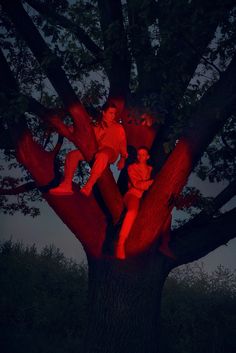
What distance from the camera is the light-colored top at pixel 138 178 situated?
6.66 m

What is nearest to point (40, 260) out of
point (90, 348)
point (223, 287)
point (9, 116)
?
point (223, 287)

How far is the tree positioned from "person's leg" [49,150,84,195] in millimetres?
218

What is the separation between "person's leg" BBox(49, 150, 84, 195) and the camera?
21.0 feet

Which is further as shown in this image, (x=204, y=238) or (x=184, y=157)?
(x=204, y=238)

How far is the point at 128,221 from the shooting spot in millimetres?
6480

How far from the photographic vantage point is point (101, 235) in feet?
23.2

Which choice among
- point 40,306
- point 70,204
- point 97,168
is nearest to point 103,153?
point 97,168

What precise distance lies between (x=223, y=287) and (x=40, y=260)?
8.64 metres

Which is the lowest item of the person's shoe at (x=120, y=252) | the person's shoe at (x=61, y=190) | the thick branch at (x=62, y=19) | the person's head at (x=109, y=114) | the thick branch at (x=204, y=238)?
the person's shoe at (x=120, y=252)

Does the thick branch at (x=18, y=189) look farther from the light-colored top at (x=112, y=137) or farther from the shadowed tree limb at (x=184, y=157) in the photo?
the shadowed tree limb at (x=184, y=157)

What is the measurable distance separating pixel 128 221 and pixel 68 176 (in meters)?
1.14

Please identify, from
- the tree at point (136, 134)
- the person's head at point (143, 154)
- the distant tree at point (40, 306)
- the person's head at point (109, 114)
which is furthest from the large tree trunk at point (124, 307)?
the distant tree at point (40, 306)

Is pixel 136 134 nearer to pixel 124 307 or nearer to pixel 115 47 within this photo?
pixel 115 47

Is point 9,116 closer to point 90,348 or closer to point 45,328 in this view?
point 90,348
